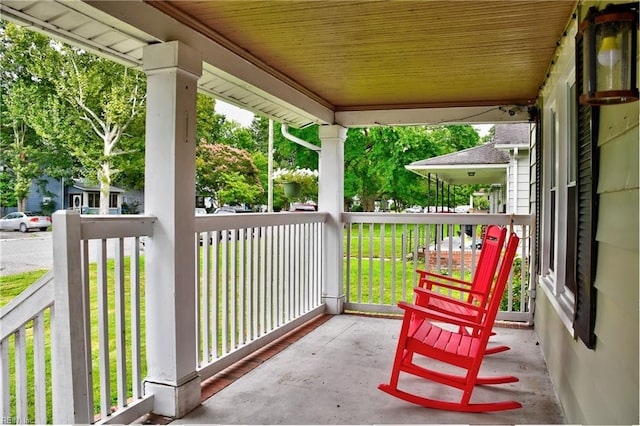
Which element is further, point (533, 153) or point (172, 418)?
point (533, 153)

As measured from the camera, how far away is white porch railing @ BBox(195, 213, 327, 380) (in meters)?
3.20

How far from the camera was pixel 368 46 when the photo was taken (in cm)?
310

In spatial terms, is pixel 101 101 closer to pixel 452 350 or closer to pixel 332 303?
pixel 332 303

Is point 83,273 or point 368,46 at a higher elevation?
point 368,46

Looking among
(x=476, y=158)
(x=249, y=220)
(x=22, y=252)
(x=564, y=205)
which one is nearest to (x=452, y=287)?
(x=564, y=205)

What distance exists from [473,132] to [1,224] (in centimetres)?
2019

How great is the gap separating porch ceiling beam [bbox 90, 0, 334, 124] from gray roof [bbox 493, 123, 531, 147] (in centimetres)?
459

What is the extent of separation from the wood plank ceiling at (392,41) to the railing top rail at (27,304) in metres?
1.46

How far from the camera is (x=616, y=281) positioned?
157cm

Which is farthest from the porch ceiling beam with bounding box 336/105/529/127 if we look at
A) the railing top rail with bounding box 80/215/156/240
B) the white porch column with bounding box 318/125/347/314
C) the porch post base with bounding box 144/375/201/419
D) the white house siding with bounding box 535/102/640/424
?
the porch post base with bounding box 144/375/201/419

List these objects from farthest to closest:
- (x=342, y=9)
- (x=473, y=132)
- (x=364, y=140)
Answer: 1. (x=473, y=132)
2. (x=364, y=140)
3. (x=342, y=9)

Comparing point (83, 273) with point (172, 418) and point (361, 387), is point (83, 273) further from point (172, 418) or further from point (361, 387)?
point (361, 387)

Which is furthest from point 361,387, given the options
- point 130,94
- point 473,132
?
point 473,132

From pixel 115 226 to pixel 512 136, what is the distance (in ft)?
24.3
